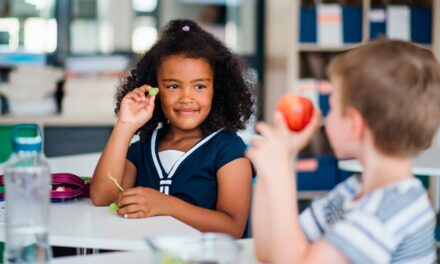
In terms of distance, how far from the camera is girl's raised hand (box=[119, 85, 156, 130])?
7.15 feet

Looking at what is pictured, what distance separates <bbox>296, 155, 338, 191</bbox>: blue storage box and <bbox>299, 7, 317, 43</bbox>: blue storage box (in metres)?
0.82

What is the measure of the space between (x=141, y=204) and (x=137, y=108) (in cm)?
39

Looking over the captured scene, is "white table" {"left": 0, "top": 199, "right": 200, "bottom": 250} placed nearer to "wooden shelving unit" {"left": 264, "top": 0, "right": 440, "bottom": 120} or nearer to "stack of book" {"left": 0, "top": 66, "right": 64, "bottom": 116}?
"stack of book" {"left": 0, "top": 66, "right": 64, "bottom": 116}

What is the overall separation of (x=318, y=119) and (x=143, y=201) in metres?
0.61

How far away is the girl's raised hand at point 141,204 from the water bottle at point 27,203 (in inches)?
14.7

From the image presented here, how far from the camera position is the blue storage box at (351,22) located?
5.26 metres

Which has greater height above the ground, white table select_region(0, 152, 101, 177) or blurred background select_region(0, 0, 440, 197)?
blurred background select_region(0, 0, 440, 197)

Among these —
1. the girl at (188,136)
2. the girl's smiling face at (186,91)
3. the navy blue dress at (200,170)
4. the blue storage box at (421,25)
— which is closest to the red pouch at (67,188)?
the girl at (188,136)

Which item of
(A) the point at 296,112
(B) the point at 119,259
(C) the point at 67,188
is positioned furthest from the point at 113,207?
(A) the point at 296,112

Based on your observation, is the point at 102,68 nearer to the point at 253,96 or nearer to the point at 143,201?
the point at 253,96

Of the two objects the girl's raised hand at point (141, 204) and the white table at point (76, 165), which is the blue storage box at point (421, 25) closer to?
the white table at point (76, 165)

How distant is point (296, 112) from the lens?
1.43 meters

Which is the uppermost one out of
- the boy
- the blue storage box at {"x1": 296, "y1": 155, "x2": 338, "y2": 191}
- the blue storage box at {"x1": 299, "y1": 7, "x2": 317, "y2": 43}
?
the blue storage box at {"x1": 299, "y1": 7, "x2": 317, "y2": 43}

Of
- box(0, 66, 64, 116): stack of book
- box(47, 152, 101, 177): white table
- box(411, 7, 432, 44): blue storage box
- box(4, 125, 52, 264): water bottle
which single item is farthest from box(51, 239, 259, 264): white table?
box(411, 7, 432, 44): blue storage box
